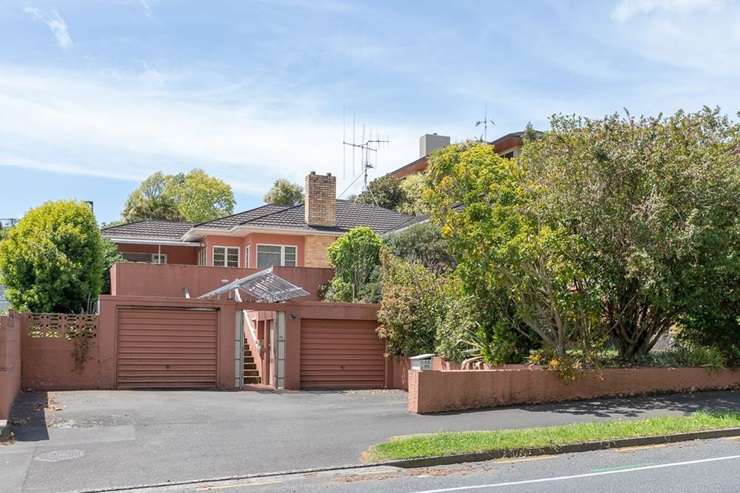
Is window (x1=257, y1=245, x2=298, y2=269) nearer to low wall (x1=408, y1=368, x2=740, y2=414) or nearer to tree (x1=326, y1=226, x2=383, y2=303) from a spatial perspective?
tree (x1=326, y1=226, x2=383, y2=303)

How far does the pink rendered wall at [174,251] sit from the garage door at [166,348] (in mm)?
15380

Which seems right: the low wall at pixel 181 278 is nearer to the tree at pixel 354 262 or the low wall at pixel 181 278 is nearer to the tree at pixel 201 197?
the tree at pixel 354 262

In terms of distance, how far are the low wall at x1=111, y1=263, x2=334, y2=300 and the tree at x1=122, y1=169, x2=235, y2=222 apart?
3388cm

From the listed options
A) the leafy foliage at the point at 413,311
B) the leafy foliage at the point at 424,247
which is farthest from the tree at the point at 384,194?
the leafy foliage at the point at 413,311

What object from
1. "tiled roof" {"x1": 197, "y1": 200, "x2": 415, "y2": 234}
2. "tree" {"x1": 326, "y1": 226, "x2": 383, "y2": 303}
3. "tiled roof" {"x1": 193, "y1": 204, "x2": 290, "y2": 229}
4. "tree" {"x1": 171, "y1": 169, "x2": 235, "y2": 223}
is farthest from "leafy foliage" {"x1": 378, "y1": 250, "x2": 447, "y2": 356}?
"tree" {"x1": 171, "y1": 169, "x2": 235, "y2": 223}

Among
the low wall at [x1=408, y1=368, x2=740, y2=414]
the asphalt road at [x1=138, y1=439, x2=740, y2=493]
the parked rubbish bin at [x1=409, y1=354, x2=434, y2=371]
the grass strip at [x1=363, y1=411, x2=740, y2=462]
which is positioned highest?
the parked rubbish bin at [x1=409, y1=354, x2=434, y2=371]

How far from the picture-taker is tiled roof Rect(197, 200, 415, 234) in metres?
31.0

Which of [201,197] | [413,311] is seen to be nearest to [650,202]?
[413,311]

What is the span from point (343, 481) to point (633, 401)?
8274 millimetres

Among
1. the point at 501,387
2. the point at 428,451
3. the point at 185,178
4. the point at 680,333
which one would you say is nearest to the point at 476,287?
the point at 501,387

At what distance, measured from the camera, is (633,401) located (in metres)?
15.9

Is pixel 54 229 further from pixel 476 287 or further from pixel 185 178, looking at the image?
pixel 185 178

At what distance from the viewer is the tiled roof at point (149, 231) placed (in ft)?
114

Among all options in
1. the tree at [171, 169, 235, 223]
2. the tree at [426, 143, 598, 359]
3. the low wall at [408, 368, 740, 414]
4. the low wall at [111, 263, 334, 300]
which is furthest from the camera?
the tree at [171, 169, 235, 223]
